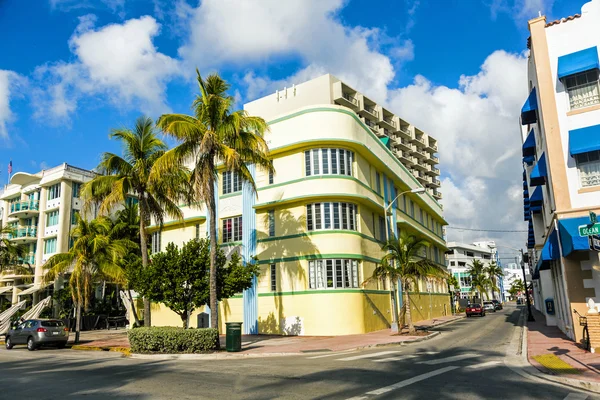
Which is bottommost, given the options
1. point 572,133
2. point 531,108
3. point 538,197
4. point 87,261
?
point 87,261

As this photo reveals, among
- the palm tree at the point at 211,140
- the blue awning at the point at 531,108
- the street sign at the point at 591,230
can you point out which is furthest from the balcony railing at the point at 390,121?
the street sign at the point at 591,230

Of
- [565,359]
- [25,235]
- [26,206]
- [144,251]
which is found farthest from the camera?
[26,206]

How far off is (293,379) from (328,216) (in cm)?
1615

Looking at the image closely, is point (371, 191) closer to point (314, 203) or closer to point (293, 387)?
point (314, 203)

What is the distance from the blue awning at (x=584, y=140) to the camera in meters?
16.4

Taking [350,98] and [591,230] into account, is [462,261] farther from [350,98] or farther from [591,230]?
[591,230]

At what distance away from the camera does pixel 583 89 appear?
58.1 ft

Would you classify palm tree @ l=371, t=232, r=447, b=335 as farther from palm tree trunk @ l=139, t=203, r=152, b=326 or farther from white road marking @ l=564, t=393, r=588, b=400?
white road marking @ l=564, t=393, r=588, b=400

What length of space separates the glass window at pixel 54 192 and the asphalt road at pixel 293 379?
34.5 metres

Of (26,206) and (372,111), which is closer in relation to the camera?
(26,206)

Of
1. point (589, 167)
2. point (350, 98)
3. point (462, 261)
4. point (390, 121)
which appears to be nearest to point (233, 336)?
point (589, 167)

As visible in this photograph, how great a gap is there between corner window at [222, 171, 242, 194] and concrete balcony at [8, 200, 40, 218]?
2749 centimetres

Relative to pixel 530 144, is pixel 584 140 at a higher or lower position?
lower

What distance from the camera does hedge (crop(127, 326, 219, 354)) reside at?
56.2 feet
